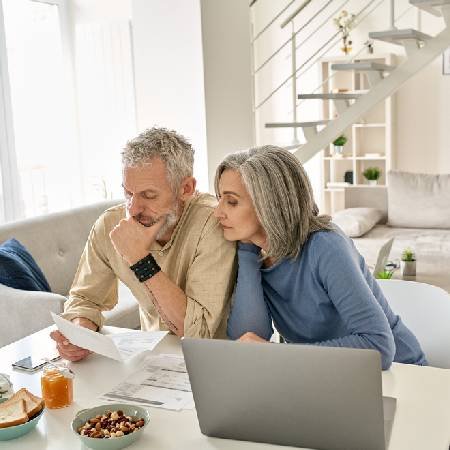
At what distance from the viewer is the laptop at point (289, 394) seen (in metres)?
1.16

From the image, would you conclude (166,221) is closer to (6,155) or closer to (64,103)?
(6,155)

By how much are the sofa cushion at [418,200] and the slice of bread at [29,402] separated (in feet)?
15.4

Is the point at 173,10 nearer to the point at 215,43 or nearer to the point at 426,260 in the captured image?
the point at 215,43

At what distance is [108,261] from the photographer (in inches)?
80.6

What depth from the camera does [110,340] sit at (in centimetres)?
154

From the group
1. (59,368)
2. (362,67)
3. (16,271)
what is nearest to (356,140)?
(362,67)

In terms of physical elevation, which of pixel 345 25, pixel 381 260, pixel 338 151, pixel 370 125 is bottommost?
pixel 381 260

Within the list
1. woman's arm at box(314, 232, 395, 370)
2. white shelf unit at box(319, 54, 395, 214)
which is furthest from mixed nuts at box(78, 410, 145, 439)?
white shelf unit at box(319, 54, 395, 214)

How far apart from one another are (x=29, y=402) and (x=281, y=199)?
0.75 metres

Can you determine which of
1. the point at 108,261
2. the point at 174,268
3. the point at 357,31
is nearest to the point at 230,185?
the point at 174,268

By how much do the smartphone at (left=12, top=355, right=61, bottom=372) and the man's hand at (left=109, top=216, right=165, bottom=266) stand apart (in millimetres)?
328

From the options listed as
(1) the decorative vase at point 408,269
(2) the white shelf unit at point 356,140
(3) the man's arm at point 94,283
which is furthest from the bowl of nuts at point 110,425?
(2) the white shelf unit at point 356,140

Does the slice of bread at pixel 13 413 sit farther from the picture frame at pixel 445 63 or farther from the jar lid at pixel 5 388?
the picture frame at pixel 445 63

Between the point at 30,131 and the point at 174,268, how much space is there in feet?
12.7
